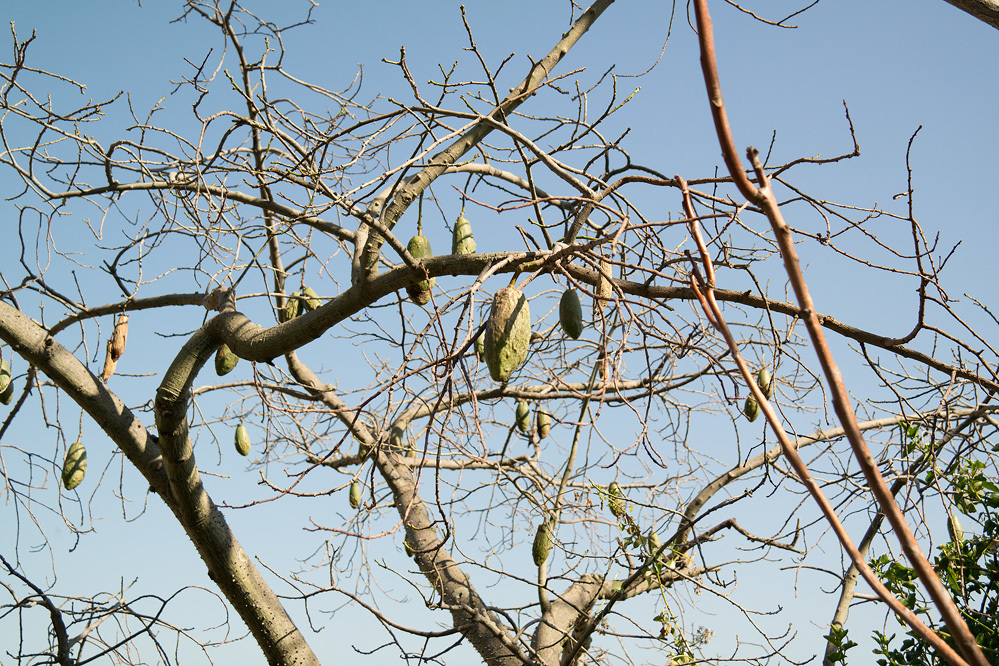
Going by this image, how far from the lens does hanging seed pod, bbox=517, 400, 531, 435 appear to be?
4730 millimetres

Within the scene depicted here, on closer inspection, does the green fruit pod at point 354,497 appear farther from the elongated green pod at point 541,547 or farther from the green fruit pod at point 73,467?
the green fruit pod at point 73,467

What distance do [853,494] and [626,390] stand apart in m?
1.97

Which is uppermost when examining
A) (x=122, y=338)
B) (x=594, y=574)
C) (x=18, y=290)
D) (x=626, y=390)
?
(x=18, y=290)

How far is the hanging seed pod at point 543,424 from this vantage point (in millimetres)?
4871

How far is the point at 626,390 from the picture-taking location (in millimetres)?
4906

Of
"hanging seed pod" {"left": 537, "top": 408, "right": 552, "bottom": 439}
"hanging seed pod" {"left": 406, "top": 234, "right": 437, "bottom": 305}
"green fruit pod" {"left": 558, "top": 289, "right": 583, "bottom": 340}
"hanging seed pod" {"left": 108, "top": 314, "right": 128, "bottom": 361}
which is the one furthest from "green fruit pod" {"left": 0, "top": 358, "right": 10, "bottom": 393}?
"green fruit pod" {"left": 558, "top": 289, "right": 583, "bottom": 340}

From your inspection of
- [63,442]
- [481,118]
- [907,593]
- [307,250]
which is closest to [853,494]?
[907,593]

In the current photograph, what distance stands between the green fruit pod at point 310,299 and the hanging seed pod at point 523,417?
60.9 inches

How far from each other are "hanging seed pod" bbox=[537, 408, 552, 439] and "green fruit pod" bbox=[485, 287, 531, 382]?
3.16 m

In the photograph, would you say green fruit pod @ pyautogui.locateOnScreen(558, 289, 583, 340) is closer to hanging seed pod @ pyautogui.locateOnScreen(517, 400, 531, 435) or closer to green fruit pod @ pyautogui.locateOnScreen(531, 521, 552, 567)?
green fruit pod @ pyautogui.locateOnScreen(531, 521, 552, 567)

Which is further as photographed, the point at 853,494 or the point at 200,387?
the point at 200,387

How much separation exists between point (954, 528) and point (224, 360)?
2.89m

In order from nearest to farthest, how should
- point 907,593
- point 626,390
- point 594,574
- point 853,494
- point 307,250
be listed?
1. point 907,593
2. point 853,494
3. point 307,250
4. point 594,574
5. point 626,390

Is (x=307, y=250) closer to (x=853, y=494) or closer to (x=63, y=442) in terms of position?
(x=63, y=442)
